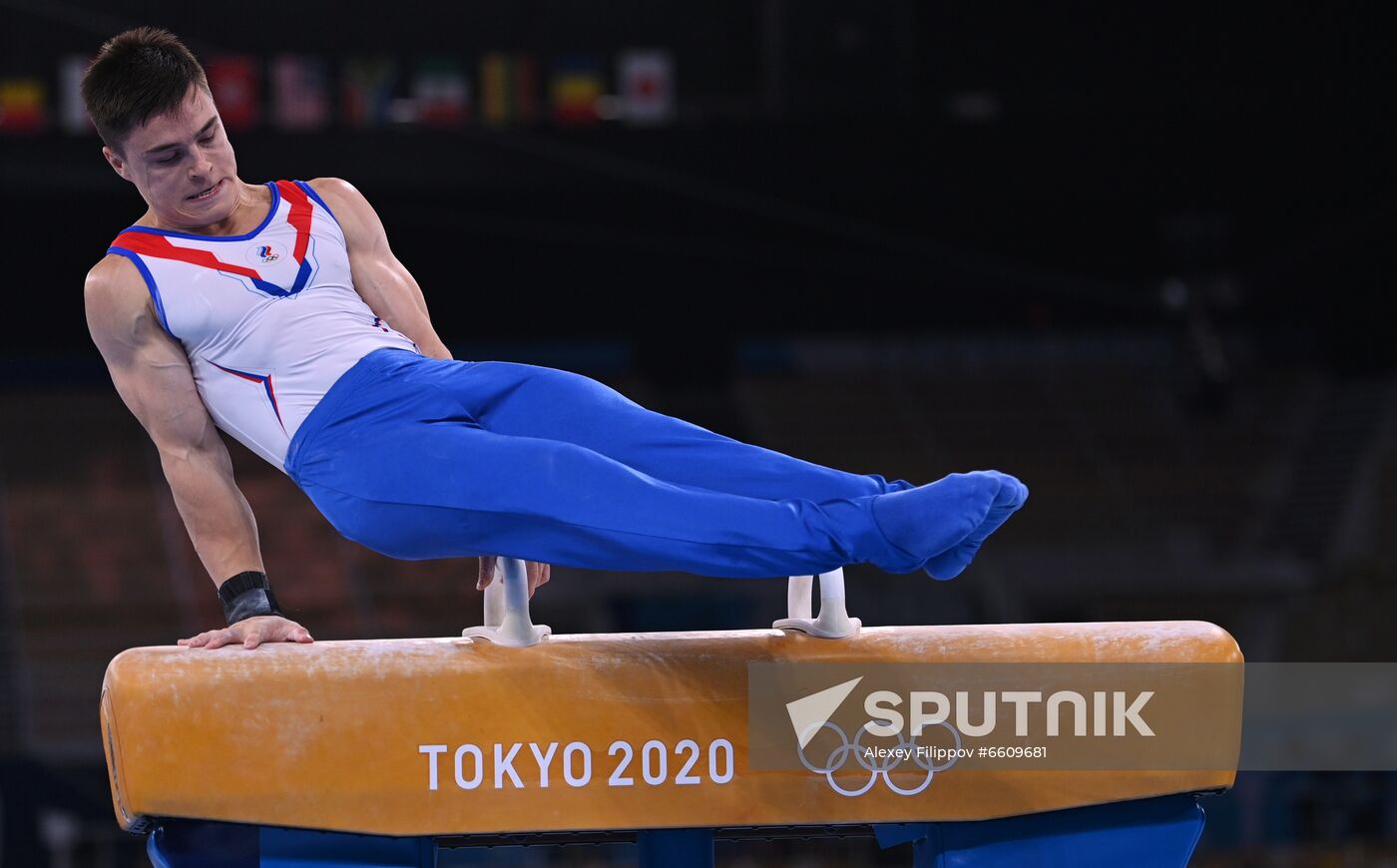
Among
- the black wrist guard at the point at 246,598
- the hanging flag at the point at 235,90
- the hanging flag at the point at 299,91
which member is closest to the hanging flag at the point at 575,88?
the hanging flag at the point at 299,91

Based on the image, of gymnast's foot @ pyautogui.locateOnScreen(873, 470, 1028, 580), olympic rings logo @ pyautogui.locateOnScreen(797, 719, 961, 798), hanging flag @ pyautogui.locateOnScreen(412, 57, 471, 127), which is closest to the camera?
gymnast's foot @ pyautogui.locateOnScreen(873, 470, 1028, 580)

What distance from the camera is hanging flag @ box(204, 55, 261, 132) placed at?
981 cm

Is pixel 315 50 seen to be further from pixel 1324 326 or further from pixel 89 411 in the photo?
pixel 1324 326

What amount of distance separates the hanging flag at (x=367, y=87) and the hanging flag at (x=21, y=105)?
6.51 feet

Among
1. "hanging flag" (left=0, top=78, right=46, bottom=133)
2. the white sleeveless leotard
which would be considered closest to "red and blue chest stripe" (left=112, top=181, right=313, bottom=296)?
the white sleeveless leotard

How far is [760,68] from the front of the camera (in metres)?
10.1

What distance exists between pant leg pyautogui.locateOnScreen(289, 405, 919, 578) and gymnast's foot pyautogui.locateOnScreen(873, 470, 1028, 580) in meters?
0.03

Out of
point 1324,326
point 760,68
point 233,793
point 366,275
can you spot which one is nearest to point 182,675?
point 233,793

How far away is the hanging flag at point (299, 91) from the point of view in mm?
10000

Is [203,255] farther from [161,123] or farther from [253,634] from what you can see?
[253,634]

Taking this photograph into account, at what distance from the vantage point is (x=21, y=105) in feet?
32.2

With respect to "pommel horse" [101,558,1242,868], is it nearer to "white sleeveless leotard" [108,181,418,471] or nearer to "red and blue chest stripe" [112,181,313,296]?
"white sleeveless leotard" [108,181,418,471]

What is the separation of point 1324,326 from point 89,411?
12.3 metres

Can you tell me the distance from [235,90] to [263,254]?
7.63 m
